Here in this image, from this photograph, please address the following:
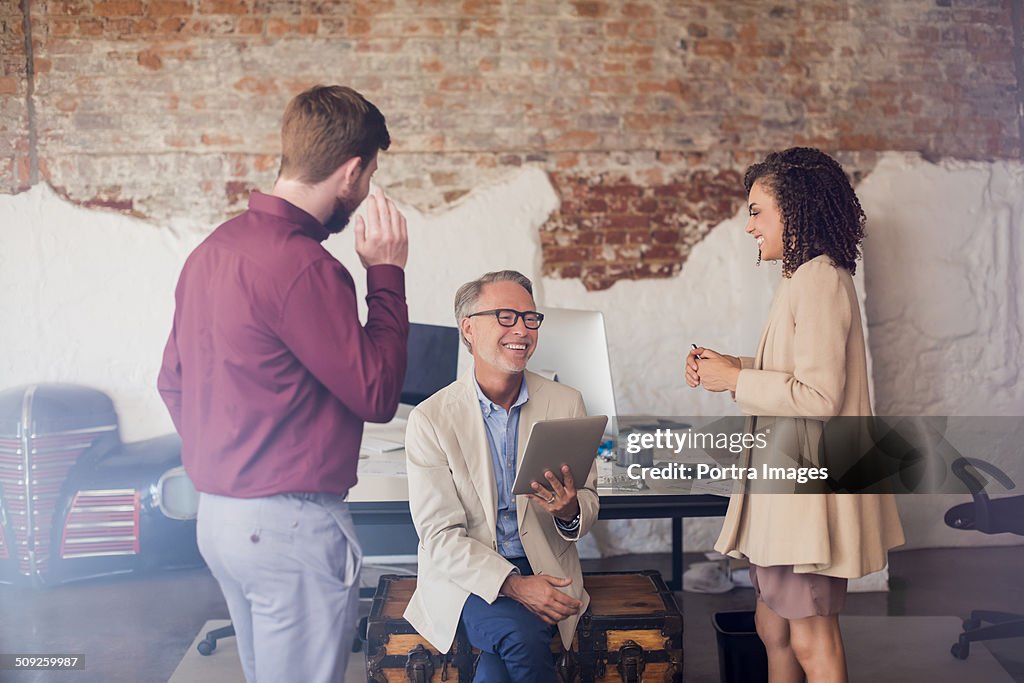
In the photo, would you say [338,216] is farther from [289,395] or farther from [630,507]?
[630,507]

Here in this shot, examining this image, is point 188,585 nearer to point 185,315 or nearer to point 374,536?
point 374,536

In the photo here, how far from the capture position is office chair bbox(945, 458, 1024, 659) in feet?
10.5

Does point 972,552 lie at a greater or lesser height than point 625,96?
lesser

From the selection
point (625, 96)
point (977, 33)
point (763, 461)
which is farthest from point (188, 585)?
point (977, 33)

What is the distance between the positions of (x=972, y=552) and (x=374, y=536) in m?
2.65

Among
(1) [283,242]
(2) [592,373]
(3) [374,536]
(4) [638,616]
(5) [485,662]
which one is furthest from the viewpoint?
(3) [374,536]

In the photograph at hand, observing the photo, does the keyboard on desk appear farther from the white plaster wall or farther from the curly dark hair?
the curly dark hair

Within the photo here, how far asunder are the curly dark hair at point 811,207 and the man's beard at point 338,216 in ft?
3.32

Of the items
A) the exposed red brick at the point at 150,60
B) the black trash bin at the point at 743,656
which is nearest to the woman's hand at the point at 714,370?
the black trash bin at the point at 743,656

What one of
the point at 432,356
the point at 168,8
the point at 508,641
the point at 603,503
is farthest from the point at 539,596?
the point at 168,8

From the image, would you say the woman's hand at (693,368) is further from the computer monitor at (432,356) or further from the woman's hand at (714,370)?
the computer monitor at (432,356)

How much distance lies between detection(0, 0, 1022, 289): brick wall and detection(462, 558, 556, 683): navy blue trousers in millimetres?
2345

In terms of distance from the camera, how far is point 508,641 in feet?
7.15

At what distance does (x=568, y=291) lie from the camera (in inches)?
172
